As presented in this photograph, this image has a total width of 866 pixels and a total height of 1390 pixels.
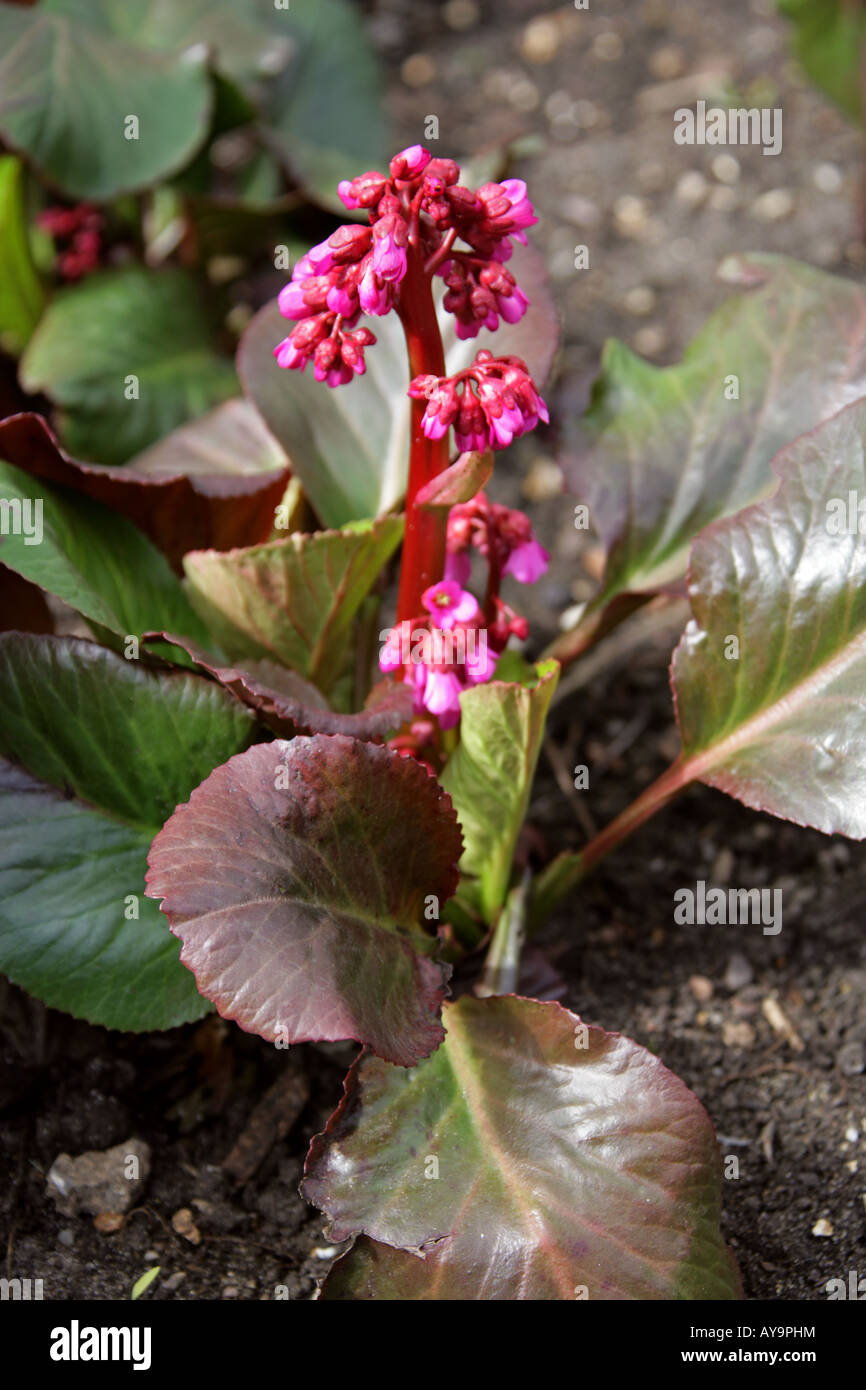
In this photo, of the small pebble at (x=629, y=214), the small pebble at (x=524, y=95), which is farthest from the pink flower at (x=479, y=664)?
the small pebble at (x=524, y=95)

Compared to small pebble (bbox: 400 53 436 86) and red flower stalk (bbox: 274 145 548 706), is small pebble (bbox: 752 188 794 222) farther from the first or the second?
red flower stalk (bbox: 274 145 548 706)

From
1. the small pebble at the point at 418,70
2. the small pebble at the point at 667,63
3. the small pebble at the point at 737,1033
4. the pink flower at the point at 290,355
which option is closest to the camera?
the pink flower at the point at 290,355

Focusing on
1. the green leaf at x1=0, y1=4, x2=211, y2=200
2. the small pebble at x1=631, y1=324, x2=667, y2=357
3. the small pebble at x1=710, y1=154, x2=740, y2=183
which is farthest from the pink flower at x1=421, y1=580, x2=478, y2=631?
the small pebble at x1=710, y1=154, x2=740, y2=183

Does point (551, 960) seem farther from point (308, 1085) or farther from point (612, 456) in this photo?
point (612, 456)

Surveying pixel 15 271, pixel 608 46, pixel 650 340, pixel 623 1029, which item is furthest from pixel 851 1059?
pixel 608 46

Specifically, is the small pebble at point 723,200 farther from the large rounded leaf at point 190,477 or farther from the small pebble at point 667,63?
the large rounded leaf at point 190,477

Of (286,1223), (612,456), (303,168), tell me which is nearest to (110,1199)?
(286,1223)

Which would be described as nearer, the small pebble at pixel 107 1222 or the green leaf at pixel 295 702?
the green leaf at pixel 295 702
